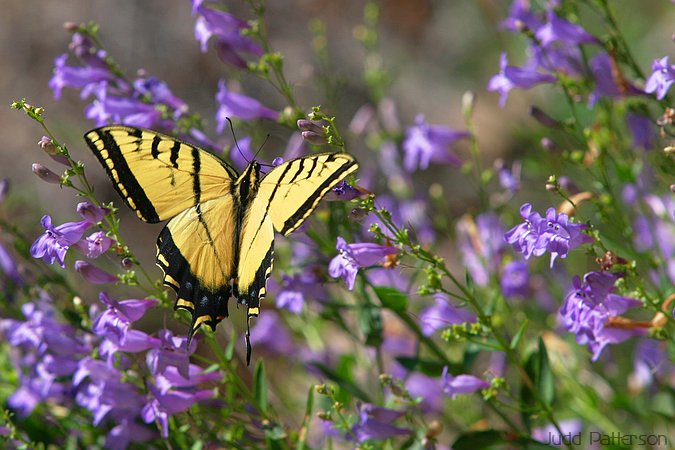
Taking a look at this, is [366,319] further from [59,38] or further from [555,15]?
[59,38]

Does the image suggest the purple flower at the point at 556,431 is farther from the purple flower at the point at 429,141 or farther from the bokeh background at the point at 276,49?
the bokeh background at the point at 276,49

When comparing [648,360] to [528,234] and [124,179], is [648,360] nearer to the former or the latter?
[528,234]

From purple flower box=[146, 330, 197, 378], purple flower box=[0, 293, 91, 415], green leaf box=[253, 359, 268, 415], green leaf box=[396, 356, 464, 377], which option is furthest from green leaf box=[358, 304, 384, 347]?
purple flower box=[0, 293, 91, 415]

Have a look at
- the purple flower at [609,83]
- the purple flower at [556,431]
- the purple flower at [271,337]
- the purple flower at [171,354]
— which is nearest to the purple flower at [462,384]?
the purple flower at [556,431]

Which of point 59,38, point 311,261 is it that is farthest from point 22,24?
point 311,261

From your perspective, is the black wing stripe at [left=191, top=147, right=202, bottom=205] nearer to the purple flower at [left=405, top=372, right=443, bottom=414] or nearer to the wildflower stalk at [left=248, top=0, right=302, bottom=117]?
the wildflower stalk at [left=248, top=0, right=302, bottom=117]
